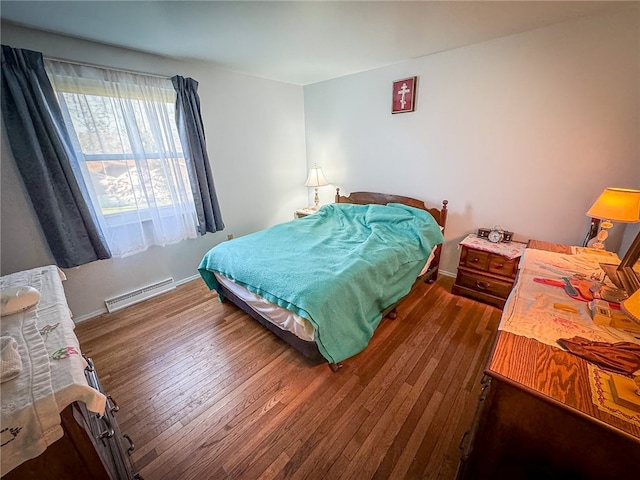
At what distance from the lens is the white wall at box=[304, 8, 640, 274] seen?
70.7 inches

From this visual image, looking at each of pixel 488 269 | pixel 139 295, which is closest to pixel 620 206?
pixel 488 269

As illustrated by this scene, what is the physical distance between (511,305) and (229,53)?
2984 mm

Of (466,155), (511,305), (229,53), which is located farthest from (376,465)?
(229,53)

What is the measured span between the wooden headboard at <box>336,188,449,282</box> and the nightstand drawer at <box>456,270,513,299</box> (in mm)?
309

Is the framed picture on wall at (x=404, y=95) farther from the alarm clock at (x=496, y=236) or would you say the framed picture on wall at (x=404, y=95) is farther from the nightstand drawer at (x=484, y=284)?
the nightstand drawer at (x=484, y=284)

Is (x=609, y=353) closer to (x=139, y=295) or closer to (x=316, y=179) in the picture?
(x=316, y=179)

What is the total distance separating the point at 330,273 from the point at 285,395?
0.84m

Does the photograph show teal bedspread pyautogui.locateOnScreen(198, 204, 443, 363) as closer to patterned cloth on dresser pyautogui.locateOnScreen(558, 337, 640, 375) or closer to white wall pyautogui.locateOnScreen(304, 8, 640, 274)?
white wall pyautogui.locateOnScreen(304, 8, 640, 274)

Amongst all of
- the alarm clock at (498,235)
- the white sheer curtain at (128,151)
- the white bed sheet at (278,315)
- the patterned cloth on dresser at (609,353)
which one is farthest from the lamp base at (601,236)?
the white sheer curtain at (128,151)

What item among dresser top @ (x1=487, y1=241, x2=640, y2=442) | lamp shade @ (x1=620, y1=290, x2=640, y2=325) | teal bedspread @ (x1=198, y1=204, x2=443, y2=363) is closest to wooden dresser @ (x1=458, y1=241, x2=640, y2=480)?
dresser top @ (x1=487, y1=241, x2=640, y2=442)

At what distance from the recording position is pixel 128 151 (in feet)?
7.55

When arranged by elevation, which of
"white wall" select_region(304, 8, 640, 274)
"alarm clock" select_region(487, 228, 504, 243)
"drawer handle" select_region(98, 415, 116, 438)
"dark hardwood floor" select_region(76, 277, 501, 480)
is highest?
"white wall" select_region(304, 8, 640, 274)

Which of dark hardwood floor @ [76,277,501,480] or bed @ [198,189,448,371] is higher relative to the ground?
bed @ [198,189,448,371]

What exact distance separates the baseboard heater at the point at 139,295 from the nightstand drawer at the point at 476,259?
3209 millimetres
